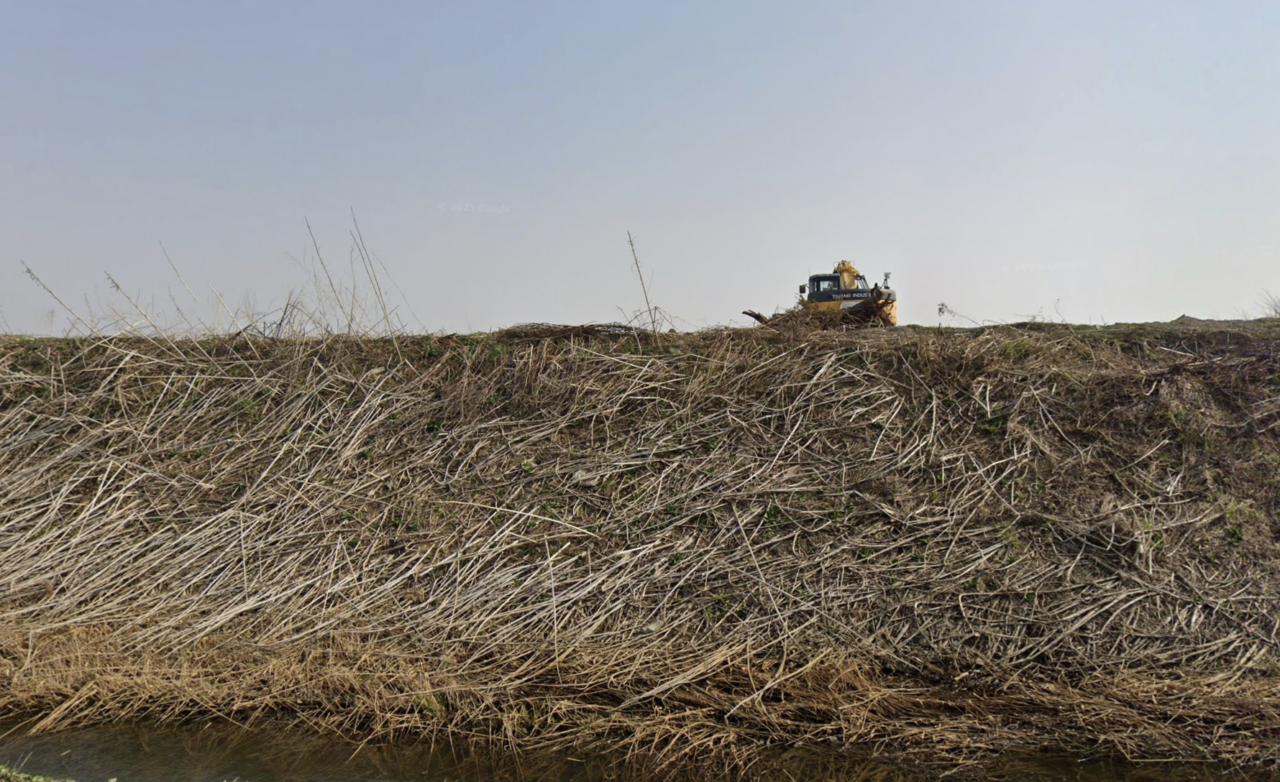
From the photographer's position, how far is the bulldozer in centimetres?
1422

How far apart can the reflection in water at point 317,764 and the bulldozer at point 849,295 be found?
33.6 feet

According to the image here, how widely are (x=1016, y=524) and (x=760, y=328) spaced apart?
11.2 ft

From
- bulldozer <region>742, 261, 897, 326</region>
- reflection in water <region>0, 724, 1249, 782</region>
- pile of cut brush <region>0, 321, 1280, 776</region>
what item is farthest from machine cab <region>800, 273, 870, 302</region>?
reflection in water <region>0, 724, 1249, 782</region>

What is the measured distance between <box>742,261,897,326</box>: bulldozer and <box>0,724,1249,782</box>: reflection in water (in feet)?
33.6

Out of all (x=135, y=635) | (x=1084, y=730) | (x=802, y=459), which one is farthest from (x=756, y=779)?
(x=135, y=635)

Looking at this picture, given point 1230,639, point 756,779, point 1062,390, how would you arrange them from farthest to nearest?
1. point 1062,390
2. point 1230,639
3. point 756,779

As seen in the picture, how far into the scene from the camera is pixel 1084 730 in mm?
4570

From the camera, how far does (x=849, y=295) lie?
17.3 m

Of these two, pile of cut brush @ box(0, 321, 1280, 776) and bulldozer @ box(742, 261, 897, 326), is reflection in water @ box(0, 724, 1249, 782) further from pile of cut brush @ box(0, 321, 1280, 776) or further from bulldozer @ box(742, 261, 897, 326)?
bulldozer @ box(742, 261, 897, 326)

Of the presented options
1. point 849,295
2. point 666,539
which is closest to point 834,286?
point 849,295

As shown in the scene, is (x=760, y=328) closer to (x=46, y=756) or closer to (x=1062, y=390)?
(x=1062, y=390)

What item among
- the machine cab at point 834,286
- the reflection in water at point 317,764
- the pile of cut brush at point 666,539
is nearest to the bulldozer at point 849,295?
the machine cab at point 834,286

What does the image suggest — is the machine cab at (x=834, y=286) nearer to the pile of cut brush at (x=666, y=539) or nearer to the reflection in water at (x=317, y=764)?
the pile of cut brush at (x=666, y=539)

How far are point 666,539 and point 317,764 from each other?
9.58ft
